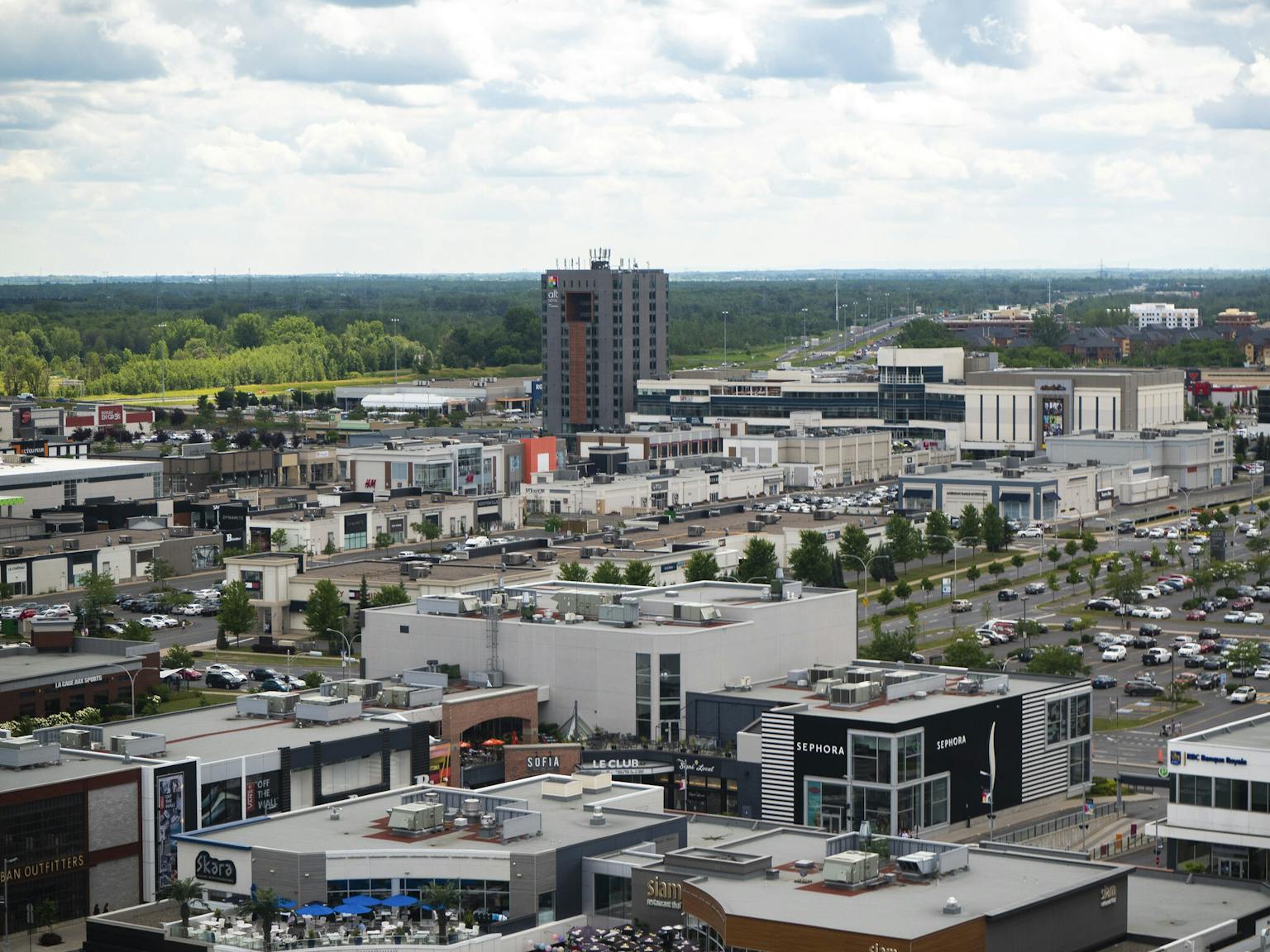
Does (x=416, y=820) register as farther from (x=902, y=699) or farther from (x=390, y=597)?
(x=390, y=597)

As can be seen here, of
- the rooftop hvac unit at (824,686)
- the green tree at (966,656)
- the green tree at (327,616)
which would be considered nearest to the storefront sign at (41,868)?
the rooftop hvac unit at (824,686)

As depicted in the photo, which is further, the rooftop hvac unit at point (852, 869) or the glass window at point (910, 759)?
the glass window at point (910, 759)

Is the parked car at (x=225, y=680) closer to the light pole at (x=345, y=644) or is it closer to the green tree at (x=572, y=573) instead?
the light pole at (x=345, y=644)

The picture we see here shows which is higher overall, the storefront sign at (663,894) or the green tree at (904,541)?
the storefront sign at (663,894)

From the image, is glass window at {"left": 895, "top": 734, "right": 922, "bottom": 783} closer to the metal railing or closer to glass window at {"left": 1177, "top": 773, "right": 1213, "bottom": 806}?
the metal railing

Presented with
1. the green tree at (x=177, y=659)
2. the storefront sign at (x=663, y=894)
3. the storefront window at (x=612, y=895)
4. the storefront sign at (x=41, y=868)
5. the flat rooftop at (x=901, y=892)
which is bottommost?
the green tree at (x=177, y=659)

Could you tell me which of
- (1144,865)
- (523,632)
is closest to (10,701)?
(523,632)

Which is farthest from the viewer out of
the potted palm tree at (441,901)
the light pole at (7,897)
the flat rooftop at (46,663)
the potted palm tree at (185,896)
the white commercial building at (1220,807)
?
the flat rooftop at (46,663)

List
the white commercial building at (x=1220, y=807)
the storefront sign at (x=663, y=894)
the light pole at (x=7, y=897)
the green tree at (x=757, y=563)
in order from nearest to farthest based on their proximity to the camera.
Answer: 1. the storefront sign at (x=663, y=894)
2. the light pole at (x=7, y=897)
3. the white commercial building at (x=1220, y=807)
4. the green tree at (x=757, y=563)
